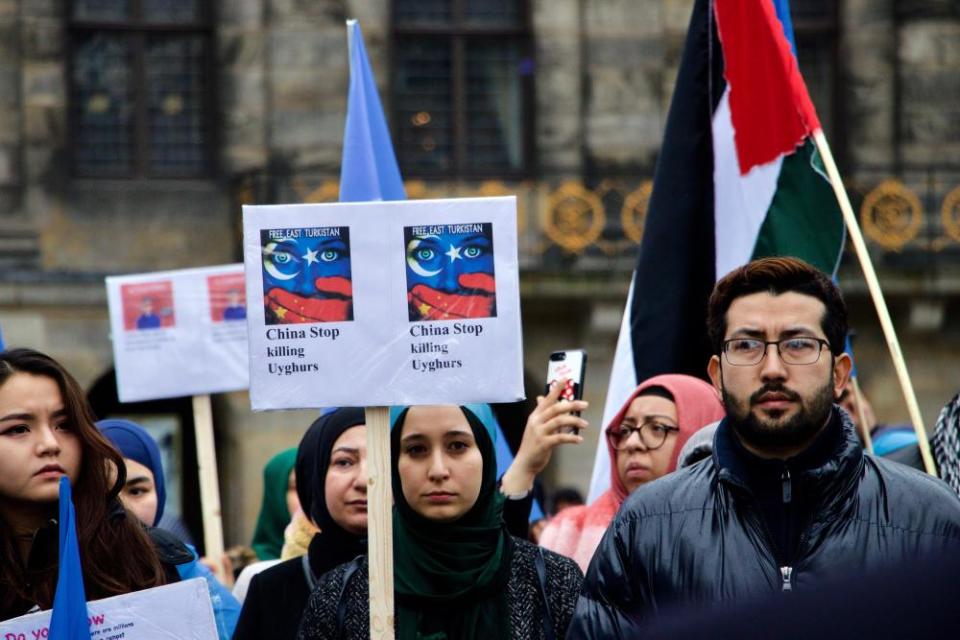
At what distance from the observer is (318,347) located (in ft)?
13.1

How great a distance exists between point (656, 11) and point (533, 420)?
11.9 meters

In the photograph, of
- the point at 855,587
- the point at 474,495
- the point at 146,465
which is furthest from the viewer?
the point at 146,465

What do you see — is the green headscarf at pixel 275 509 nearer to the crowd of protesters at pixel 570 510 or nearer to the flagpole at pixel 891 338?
the crowd of protesters at pixel 570 510

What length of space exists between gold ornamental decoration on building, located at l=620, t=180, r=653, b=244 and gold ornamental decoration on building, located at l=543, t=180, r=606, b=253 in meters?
0.20

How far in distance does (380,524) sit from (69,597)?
67 cm

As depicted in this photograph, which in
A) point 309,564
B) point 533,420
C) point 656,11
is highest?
point 656,11

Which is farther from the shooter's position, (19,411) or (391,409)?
(391,409)

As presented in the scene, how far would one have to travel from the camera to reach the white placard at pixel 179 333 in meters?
6.98

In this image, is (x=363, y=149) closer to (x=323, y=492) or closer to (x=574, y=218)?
(x=323, y=492)

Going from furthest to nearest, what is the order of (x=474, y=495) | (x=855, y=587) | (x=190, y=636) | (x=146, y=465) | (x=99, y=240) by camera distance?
(x=99, y=240), (x=146, y=465), (x=474, y=495), (x=190, y=636), (x=855, y=587)

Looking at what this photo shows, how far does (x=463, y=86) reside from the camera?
15.9 meters

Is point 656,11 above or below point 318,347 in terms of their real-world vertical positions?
above

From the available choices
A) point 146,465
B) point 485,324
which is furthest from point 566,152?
point 485,324

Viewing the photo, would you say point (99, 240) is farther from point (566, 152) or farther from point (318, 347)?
point (318, 347)
